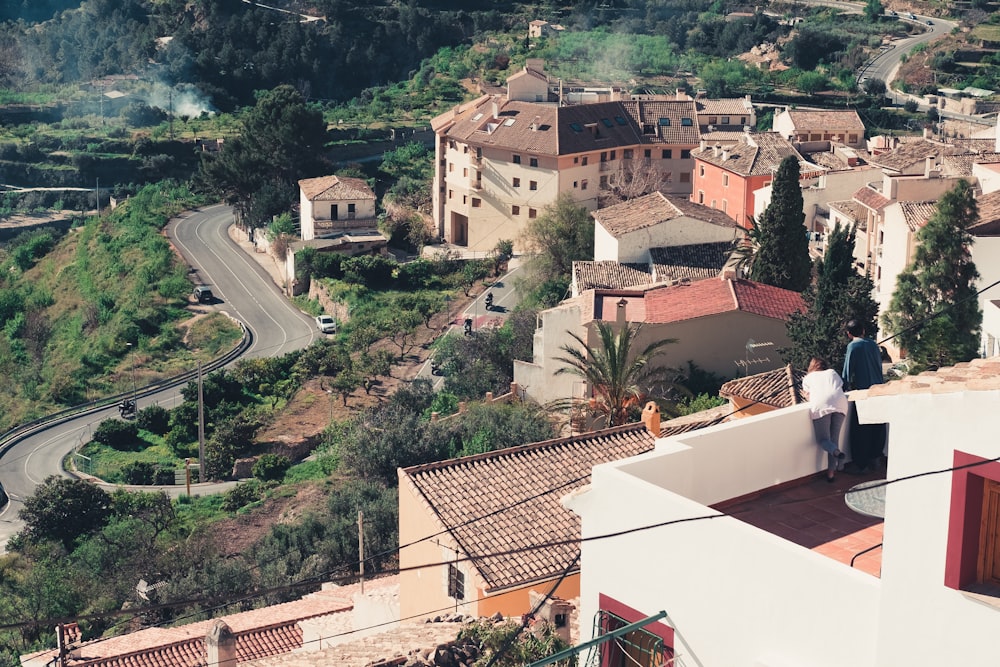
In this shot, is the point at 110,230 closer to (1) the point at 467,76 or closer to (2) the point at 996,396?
(1) the point at 467,76

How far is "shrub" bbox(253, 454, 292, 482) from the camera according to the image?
129 ft

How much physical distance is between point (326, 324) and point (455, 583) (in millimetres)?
35811

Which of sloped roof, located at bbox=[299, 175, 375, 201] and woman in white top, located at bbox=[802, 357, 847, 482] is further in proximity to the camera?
sloped roof, located at bbox=[299, 175, 375, 201]

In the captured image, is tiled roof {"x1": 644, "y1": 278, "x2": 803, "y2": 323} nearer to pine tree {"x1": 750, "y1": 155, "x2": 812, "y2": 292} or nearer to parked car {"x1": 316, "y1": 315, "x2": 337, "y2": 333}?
pine tree {"x1": 750, "y1": 155, "x2": 812, "y2": 292}

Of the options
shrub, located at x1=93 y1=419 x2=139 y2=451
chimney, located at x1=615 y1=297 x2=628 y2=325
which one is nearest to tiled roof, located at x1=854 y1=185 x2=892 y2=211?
chimney, located at x1=615 y1=297 x2=628 y2=325

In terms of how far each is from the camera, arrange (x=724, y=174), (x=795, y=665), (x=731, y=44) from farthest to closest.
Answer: (x=731, y=44) → (x=724, y=174) → (x=795, y=665)

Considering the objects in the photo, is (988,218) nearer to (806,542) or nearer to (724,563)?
(806,542)

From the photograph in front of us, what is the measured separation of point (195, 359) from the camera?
51.6 metres

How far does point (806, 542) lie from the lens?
845 cm

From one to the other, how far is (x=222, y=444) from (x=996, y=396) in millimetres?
36776

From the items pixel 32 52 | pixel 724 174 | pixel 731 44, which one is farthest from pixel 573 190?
pixel 32 52

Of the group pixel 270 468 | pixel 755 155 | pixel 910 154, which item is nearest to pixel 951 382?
pixel 270 468

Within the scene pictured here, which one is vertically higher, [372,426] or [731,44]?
[731,44]

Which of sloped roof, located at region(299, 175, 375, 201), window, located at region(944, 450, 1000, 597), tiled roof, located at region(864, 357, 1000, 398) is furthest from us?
sloped roof, located at region(299, 175, 375, 201)
